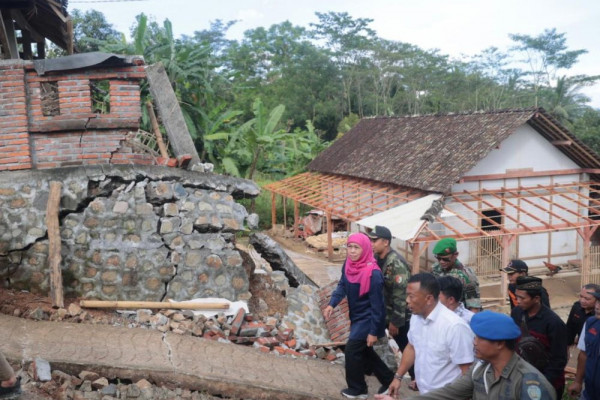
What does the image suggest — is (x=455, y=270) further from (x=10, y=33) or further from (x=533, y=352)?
(x=10, y=33)

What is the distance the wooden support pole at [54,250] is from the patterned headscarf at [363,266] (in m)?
3.31

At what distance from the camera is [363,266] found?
491cm

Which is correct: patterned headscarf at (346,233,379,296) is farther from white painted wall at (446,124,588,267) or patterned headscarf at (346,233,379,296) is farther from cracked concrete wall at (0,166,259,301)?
white painted wall at (446,124,588,267)

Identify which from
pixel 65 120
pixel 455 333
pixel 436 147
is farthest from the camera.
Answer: pixel 436 147

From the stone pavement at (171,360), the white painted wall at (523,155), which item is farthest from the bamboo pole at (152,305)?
the white painted wall at (523,155)

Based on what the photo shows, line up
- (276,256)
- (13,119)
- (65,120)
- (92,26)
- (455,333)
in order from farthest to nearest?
(92,26) → (276,256) → (65,120) → (13,119) → (455,333)

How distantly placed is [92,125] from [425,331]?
4.84m

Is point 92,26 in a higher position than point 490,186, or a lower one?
higher

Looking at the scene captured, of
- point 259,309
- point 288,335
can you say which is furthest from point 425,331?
point 259,309

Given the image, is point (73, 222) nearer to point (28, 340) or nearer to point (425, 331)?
point (28, 340)

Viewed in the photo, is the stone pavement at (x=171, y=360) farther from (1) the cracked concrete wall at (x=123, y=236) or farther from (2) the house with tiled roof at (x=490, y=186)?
(2) the house with tiled roof at (x=490, y=186)

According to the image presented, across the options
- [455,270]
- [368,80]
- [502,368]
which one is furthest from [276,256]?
[368,80]

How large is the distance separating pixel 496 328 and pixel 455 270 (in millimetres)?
2197

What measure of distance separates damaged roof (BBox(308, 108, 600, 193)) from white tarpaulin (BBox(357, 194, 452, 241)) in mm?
644
